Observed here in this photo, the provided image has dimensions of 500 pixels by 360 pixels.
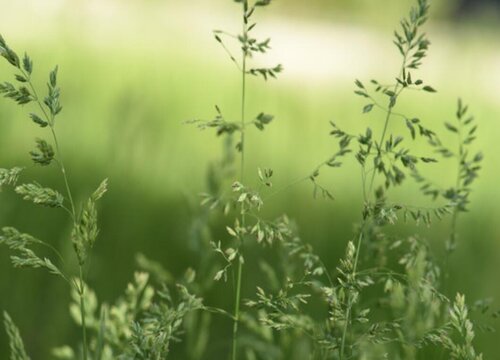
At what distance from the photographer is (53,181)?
4.04m

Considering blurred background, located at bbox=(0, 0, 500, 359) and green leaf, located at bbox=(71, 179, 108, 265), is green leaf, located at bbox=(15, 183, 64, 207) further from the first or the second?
blurred background, located at bbox=(0, 0, 500, 359)

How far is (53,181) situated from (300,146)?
1062 millimetres

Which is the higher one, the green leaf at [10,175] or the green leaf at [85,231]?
the green leaf at [10,175]

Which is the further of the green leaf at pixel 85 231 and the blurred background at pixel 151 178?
the blurred background at pixel 151 178

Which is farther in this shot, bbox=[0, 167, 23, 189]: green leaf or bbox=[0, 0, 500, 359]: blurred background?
bbox=[0, 0, 500, 359]: blurred background

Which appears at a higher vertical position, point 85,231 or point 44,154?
point 44,154

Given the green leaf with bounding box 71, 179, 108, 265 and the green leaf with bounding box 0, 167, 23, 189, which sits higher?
the green leaf with bounding box 0, 167, 23, 189

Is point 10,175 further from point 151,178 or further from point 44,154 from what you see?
point 151,178

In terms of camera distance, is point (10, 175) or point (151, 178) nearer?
point (10, 175)

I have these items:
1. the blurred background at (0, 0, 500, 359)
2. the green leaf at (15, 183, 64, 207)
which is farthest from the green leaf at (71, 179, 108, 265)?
the blurred background at (0, 0, 500, 359)

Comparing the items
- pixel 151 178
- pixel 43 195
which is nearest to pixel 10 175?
pixel 43 195

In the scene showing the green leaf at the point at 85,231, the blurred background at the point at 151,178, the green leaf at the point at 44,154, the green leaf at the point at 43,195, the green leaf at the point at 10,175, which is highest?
the green leaf at the point at 44,154

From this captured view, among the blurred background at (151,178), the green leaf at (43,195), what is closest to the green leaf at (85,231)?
the green leaf at (43,195)

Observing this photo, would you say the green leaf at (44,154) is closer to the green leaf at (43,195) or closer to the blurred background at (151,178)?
the green leaf at (43,195)
